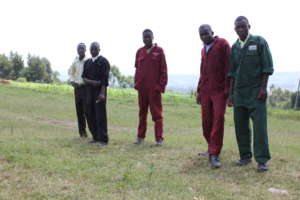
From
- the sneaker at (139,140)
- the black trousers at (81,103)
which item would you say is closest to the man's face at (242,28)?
the sneaker at (139,140)

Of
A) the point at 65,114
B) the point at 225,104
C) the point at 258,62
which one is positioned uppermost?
the point at 258,62

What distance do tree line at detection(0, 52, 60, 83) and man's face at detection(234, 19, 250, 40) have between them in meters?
67.7

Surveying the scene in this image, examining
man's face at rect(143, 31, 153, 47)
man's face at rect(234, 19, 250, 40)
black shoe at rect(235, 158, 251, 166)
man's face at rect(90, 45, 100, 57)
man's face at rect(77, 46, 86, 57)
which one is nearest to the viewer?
man's face at rect(234, 19, 250, 40)

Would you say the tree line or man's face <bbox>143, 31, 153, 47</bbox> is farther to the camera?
the tree line

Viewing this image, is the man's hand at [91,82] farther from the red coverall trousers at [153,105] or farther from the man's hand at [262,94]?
the man's hand at [262,94]

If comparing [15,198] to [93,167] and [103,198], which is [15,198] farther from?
[93,167]

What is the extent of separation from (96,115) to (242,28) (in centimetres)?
341

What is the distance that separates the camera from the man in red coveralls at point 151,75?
7.27 m

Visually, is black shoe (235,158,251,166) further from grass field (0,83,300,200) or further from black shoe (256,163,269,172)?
black shoe (256,163,269,172)

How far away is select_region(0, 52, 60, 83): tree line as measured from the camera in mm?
69562

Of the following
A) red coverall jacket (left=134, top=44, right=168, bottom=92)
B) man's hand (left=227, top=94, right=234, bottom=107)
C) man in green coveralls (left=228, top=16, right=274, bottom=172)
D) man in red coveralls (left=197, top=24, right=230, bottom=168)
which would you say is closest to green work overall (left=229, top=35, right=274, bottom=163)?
man in green coveralls (left=228, top=16, right=274, bottom=172)

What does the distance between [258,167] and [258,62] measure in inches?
57.0

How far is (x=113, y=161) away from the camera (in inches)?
237

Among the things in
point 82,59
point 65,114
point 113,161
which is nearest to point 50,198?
point 113,161
